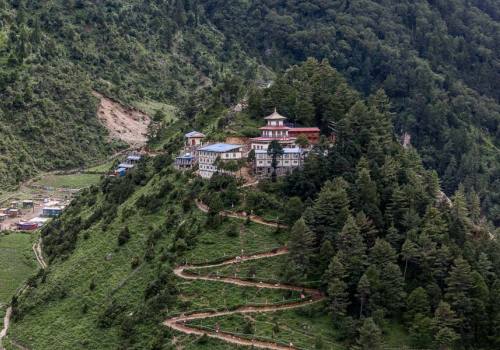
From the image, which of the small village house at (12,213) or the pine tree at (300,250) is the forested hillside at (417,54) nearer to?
the small village house at (12,213)

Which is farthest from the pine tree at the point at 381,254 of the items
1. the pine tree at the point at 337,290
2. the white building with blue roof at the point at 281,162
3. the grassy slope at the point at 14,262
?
the grassy slope at the point at 14,262

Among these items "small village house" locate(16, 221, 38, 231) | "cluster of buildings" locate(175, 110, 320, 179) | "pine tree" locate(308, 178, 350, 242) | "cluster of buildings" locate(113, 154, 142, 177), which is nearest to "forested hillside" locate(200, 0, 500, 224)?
"cluster of buildings" locate(113, 154, 142, 177)

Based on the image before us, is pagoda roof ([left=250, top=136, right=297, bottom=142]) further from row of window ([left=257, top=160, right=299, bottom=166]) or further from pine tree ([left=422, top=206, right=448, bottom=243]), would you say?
pine tree ([left=422, top=206, right=448, bottom=243])

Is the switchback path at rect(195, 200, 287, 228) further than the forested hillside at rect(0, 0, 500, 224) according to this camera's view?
No

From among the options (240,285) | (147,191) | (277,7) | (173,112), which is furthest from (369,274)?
(277,7)

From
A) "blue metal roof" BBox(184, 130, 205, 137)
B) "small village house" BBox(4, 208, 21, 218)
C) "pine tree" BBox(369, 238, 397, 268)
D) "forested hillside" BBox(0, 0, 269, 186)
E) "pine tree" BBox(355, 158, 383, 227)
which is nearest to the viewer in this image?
"pine tree" BBox(369, 238, 397, 268)

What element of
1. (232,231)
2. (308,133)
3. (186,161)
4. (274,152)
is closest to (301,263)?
(232,231)

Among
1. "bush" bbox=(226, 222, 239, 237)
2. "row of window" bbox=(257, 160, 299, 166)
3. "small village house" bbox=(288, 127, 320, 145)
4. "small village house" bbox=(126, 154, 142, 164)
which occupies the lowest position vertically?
"bush" bbox=(226, 222, 239, 237)
